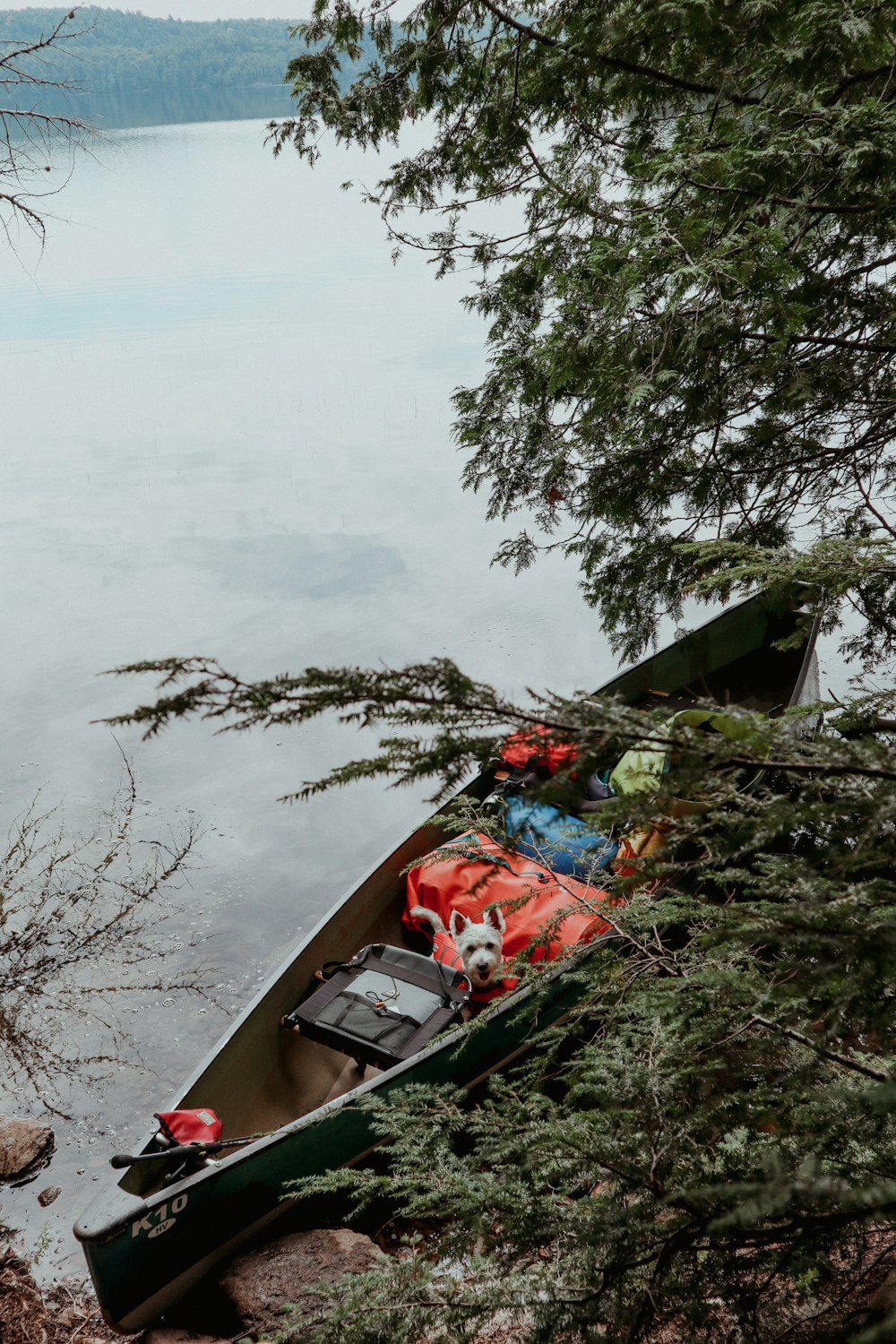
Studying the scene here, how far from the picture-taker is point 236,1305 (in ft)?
11.6

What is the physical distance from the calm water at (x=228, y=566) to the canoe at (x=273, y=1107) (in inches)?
29.6

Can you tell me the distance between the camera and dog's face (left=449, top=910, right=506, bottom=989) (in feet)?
14.4

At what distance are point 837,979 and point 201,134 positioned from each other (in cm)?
6738

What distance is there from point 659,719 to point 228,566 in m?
11.0

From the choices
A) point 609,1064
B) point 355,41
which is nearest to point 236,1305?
point 609,1064

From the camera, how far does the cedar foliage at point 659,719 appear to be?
54.6 inches

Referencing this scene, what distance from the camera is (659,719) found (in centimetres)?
139

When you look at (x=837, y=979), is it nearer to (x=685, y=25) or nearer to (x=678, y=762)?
(x=678, y=762)

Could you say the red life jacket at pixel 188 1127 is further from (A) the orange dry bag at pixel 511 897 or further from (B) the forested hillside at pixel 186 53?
(B) the forested hillside at pixel 186 53

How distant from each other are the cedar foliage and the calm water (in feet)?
2.44

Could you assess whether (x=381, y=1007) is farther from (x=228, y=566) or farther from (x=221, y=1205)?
(x=228, y=566)

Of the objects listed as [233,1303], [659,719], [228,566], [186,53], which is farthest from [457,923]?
[186,53]

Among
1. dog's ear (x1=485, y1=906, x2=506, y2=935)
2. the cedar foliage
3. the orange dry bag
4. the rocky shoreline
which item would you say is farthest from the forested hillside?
the rocky shoreline

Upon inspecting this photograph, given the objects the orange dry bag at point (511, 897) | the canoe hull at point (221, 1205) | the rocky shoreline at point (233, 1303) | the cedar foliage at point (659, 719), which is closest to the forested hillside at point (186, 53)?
the cedar foliage at point (659, 719)
